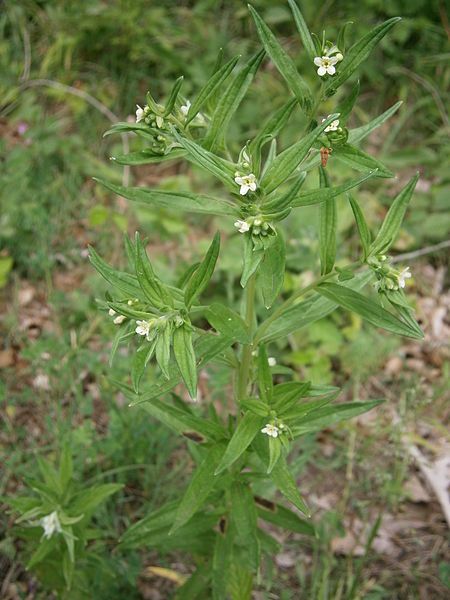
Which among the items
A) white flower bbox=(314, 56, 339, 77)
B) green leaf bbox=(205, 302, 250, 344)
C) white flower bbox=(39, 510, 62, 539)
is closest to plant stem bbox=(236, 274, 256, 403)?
green leaf bbox=(205, 302, 250, 344)

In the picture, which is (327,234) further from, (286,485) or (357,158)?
(286,485)

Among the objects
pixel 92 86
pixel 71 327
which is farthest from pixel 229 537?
pixel 92 86

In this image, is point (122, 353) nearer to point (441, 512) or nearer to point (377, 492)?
point (377, 492)

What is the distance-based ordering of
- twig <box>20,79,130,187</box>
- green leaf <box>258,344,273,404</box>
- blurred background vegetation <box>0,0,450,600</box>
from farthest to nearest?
twig <box>20,79,130,187</box> → blurred background vegetation <box>0,0,450,600</box> → green leaf <box>258,344,273,404</box>

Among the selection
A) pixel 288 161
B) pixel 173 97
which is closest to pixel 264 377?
pixel 288 161

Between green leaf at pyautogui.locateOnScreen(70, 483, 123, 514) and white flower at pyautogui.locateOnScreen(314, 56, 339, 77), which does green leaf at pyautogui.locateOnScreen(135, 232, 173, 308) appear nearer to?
white flower at pyautogui.locateOnScreen(314, 56, 339, 77)

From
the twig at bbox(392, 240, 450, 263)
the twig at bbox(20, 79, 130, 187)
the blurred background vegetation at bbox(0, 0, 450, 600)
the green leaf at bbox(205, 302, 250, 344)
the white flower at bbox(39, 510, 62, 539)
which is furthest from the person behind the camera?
the twig at bbox(20, 79, 130, 187)
